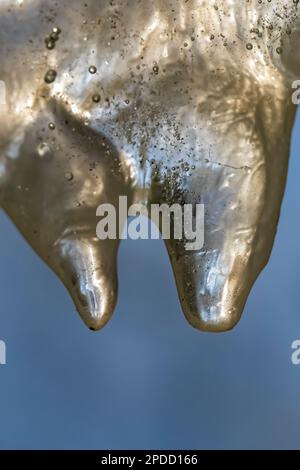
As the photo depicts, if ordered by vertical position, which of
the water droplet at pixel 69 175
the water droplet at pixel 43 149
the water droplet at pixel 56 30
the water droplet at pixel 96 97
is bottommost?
the water droplet at pixel 69 175

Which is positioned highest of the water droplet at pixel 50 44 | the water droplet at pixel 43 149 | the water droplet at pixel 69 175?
the water droplet at pixel 50 44

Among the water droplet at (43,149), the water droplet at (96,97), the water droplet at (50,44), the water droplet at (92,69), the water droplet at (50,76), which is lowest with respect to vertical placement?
the water droplet at (43,149)

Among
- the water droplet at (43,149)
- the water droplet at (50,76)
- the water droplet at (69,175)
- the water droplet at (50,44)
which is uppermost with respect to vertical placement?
the water droplet at (50,44)

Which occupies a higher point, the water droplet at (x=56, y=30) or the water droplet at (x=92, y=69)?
the water droplet at (x=56, y=30)

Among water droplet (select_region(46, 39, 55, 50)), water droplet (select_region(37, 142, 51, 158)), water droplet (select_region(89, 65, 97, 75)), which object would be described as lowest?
water droplet (select_region(37, 142, 51, 158))

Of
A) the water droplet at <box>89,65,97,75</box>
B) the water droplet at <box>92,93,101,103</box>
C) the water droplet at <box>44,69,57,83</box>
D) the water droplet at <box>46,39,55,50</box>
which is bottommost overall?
the water droplet at <box>92,93,101,103</box>

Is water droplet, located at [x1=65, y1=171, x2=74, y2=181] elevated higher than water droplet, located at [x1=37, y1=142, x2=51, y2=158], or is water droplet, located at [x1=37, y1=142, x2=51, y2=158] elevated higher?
water droplet, located at [x1=37, y1=142, x2=51, y2=158]

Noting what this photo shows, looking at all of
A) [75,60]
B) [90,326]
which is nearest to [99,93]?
[75,60]

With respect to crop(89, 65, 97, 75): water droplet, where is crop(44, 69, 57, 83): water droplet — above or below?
below

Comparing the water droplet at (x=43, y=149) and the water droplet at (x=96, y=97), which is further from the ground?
the water droplet at (x=96, y=97)

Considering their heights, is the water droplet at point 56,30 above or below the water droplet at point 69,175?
above

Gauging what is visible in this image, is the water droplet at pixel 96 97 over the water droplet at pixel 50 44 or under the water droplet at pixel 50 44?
under
